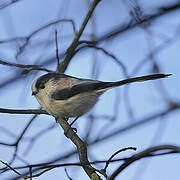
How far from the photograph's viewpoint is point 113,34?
8.64 ft

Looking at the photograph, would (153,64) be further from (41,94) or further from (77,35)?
(41,94)

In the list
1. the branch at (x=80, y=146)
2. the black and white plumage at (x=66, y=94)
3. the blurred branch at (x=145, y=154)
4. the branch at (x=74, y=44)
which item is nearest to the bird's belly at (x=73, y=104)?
the black and white plumage at (x=66, y=94)

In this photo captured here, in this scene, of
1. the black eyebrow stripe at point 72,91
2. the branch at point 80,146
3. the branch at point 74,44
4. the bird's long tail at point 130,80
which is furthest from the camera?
the black eyebrow stripe at point 72,91

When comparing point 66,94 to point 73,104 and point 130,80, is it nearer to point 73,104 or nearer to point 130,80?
point 73,104

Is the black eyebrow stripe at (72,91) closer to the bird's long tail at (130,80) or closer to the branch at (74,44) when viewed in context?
the bird's long tail at (130,80)

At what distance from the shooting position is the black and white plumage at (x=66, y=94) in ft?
9.28

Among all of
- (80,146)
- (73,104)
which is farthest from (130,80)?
(73,104)

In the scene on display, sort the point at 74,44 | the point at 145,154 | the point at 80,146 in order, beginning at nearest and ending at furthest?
the point at 145,154 → the point at 80,146 → the point at 74,44

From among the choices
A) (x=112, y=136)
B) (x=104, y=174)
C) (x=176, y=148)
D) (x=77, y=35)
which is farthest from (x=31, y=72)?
(x=176, y=148)

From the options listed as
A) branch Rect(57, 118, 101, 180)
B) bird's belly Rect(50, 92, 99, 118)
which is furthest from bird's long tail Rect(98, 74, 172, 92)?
branch Rect(57, 118, 101, 180)

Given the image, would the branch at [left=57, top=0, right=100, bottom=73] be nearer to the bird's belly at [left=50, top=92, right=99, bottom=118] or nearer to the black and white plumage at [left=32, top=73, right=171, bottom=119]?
the black and white plumage at [left=32, top=73, right=171, bottom=119]

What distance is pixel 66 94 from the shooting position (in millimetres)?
2895

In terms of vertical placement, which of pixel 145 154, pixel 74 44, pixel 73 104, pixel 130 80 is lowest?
pixel 145 154

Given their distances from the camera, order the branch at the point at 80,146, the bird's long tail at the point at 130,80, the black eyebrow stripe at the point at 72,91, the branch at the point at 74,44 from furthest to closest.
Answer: the black eyebrow stripe at the point at 72,91
the branch at the point at 74,44
the bird's long tail at the point at 130,80
the branch at the point at 80,146
